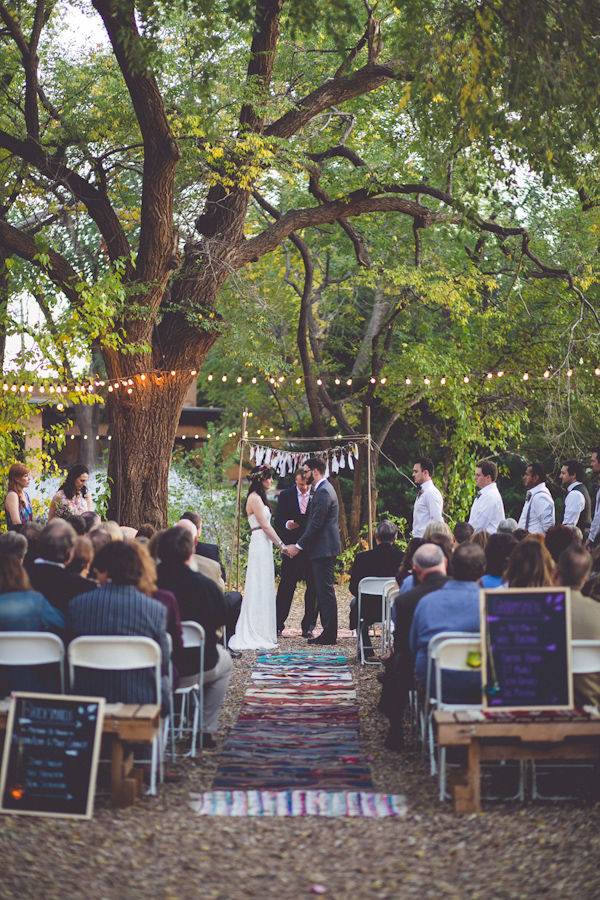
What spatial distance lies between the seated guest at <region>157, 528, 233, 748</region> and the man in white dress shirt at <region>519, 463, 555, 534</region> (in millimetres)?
4311

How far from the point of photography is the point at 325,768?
5.21 metres

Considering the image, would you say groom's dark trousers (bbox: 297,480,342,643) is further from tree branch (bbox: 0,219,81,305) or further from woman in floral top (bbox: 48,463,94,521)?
tree branch (bbox: 0,219,81,305)

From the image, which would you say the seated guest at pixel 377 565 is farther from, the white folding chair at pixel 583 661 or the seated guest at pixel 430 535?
the white folding chair at pixel 583 661

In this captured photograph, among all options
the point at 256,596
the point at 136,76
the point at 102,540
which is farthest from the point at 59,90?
the point at 102,540

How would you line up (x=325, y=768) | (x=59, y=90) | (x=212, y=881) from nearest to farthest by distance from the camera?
1. (x=212, y=881)
2. (x=325, y=768)
3. (x=59, y=90)

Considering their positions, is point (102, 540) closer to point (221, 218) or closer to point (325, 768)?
point (325, 768)

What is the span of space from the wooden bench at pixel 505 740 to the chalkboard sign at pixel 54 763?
173 cm

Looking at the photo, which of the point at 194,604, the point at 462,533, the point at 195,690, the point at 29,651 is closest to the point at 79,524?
the point at 194,604

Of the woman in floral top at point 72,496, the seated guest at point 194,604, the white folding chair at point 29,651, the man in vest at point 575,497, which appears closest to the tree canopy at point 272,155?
the woman in floral top at point 72,496

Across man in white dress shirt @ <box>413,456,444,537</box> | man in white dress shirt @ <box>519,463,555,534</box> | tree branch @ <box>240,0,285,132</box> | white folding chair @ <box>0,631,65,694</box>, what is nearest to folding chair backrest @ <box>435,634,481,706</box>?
white folding chair @ <box>0,631,65,694</box>

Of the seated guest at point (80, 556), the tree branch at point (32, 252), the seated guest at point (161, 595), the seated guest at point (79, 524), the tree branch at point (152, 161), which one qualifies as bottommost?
the seated guest at point (161, 595)

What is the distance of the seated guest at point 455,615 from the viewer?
4777 millimetres

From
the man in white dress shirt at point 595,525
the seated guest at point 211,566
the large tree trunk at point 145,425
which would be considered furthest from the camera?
the large tree trunk at point 145,425

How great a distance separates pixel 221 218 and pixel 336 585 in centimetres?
702
